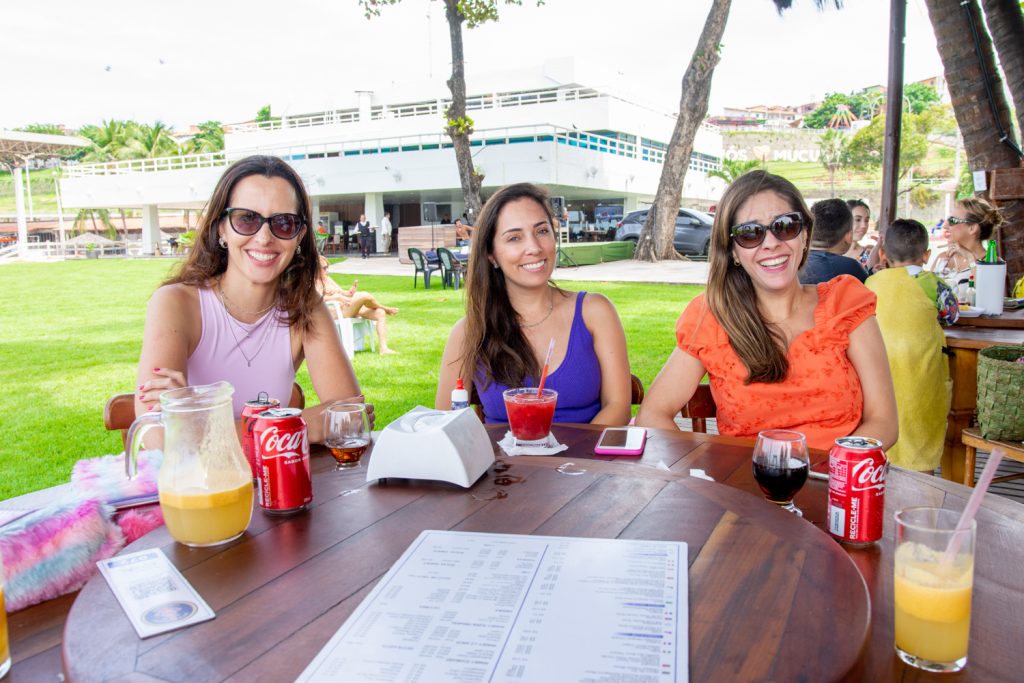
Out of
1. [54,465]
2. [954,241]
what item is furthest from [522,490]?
[954,241]

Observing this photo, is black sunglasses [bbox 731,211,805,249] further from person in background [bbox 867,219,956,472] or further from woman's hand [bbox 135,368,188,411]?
woman's hand [bbox 135,368,188,411]

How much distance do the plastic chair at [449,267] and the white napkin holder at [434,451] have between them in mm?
10870

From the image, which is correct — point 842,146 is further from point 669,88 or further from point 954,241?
point 954,241

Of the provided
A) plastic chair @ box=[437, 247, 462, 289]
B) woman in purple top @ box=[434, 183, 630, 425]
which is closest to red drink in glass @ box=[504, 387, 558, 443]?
woman in purple top @ box=[434, 183, 630, 425]

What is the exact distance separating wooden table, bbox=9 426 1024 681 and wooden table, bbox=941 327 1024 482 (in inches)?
83.1

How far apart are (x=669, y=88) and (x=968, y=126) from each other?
1496 inches

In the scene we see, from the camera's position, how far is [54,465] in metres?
4.20

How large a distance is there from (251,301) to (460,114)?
Answer: 28.2 feet

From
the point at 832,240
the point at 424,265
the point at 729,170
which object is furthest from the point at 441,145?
the point at 832,240

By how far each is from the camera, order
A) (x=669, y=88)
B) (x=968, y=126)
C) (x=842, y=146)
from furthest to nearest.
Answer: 1. (x=842, y=146)
2. (x=669, y=88)
3. (x=968, y=126)

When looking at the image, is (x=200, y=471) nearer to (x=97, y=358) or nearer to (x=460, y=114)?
(x=97, y=358)

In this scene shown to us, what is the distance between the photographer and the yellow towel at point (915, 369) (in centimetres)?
306

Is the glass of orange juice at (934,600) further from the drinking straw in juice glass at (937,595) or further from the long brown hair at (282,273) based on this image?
the long brown hair at (282,273)

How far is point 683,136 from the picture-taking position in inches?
628
